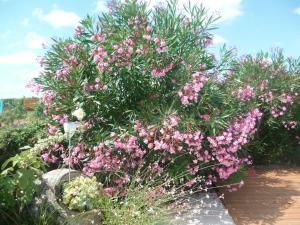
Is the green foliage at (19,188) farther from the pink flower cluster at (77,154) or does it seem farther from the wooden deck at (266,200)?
the wooden deck at (266,200)

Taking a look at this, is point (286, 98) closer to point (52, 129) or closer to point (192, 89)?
point (192, 89)

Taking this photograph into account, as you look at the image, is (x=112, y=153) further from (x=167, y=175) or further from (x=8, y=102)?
(x=8, y=102)

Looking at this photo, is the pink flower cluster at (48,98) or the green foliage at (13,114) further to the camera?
the green foliage at (13,114)

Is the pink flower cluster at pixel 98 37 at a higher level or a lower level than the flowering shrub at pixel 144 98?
higher

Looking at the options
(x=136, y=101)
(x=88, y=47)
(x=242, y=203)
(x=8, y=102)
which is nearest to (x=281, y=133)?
(x=242, y=203)

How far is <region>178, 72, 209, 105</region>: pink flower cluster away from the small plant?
5.85ft

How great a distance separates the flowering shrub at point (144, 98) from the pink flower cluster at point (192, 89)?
14mm

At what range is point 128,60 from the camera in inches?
235

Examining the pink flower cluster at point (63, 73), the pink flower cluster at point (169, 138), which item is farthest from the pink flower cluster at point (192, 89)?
the pink flower cluster at point (63, 73)

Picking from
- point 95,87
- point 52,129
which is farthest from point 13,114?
point 95,87

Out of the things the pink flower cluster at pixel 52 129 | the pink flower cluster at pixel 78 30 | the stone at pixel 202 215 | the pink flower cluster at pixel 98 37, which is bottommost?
the stone at pixel 202 215

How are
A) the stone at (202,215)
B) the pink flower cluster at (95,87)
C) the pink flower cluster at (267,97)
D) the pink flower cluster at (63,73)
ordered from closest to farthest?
1. the stone at (202,215)
2. the pink flower cluster at (95,87)
3. the pink flower cluster at (63,73)
4. the pink flower cluster at (267,97)

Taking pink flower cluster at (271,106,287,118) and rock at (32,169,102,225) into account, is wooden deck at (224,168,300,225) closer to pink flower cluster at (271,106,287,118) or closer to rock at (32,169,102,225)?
pink flower cluster at (271,106,287,118)

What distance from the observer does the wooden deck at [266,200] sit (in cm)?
590
